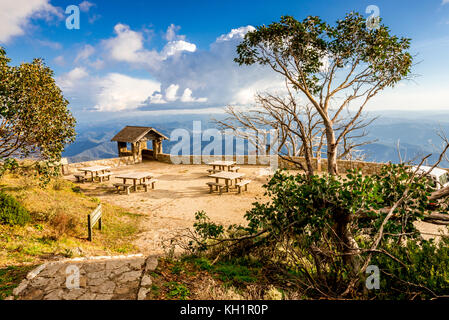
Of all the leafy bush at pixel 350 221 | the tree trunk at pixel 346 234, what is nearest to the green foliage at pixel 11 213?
the leafy bush at pixel 350 221

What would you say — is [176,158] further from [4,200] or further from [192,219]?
[4,200]

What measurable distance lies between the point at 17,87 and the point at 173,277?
6276mm

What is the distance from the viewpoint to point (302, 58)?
27.9ft

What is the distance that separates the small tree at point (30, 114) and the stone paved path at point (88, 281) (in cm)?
406

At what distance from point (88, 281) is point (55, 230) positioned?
12.7ft

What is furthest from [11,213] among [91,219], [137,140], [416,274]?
[137,140]

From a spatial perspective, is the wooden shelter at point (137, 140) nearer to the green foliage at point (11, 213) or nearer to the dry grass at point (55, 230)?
the dry grass at point (55, 230)

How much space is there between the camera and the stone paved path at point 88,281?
335 centimetres

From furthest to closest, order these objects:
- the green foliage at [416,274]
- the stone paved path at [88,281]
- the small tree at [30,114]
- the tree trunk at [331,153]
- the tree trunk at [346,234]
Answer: the tree trunk at [331,153] < the small tree at [30,114] < the tree trunk at [346,234] < the stone paved path at [88,281] < the green foliage at [416,274]

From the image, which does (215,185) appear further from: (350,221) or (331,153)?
(350,221)

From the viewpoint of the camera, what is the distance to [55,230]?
656cm

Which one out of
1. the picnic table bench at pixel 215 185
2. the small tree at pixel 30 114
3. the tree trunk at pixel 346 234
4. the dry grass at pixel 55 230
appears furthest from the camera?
the picnic table bench at pixel 215 185

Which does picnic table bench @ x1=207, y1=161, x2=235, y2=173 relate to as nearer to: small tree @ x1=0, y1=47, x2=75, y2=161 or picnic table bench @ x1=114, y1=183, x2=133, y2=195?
picnic table bench @ x1=114, y1=183, x2=133, y2=195
